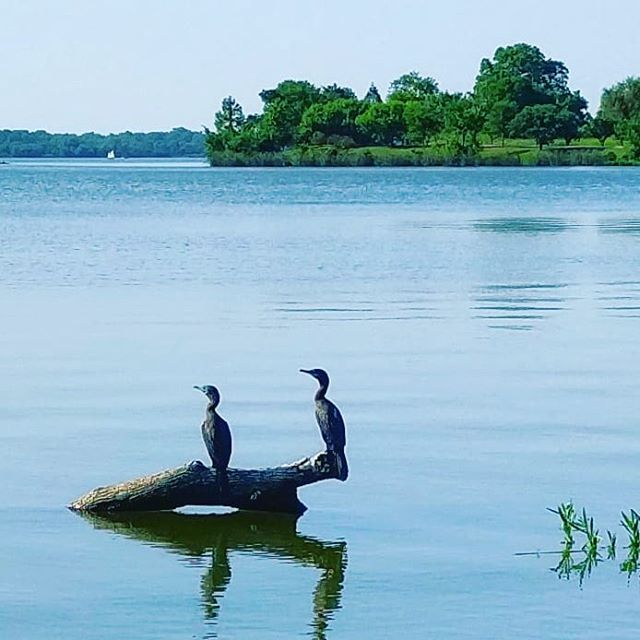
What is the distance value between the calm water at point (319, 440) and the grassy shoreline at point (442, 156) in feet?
379

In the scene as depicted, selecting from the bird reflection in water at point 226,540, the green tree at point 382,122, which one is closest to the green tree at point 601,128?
the green tree at point 382,122

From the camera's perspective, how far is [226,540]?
1324 centimetres

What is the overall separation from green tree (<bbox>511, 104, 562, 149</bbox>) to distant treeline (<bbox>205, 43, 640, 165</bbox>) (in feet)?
0.27

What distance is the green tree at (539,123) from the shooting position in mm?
160000

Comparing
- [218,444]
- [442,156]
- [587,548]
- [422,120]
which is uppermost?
[422,120]

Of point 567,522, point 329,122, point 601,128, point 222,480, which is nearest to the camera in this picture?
point 567,522

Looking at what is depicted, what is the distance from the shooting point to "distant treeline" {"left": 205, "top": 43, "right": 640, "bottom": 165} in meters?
159

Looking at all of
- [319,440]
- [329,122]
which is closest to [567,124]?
[329,122]

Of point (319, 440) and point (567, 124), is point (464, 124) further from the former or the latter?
point (319, 440)

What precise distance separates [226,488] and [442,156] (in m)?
148

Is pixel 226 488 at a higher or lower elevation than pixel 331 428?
lower

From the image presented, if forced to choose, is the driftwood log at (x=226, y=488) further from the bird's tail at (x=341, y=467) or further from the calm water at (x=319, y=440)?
the calm water at (x=319, y=440)

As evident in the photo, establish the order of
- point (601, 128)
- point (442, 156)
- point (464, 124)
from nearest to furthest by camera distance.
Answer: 1. point (464, 124)
2. point (442, 156)
3. point (601, 128)

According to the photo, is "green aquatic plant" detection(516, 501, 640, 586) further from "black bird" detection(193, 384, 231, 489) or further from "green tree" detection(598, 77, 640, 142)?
"green tree" detection(598, 77, 640, 142)
